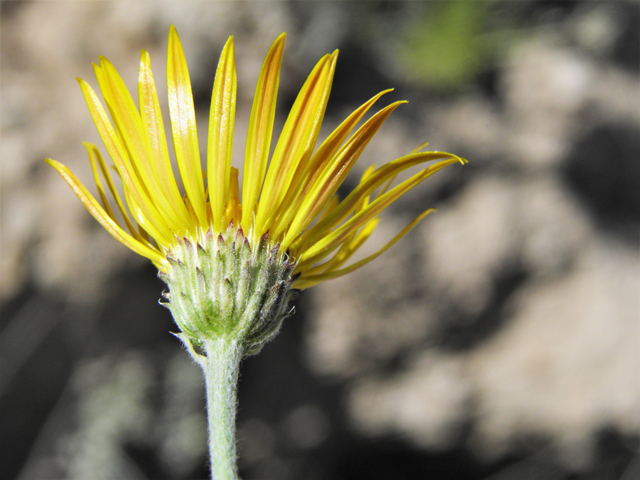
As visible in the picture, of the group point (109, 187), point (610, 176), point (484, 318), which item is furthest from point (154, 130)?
point (610, 176)

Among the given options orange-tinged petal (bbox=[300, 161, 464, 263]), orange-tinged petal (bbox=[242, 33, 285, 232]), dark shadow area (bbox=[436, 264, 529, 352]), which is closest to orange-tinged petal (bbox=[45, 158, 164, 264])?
orange-tinged petal (bbox=[242, 33, 285, 232])

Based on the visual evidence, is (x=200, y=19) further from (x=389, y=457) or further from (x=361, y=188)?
(x=389, y=457)

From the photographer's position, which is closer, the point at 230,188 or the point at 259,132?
the point at 259,132

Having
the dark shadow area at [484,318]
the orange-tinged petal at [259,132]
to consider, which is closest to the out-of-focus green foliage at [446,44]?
the dark shadow area at [484,318]

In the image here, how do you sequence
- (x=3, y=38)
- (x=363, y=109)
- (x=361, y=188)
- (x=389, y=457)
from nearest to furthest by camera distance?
(x=363, y=109)
(x=361, y=188)
(x=3, y=38)
(x=389, y=457)

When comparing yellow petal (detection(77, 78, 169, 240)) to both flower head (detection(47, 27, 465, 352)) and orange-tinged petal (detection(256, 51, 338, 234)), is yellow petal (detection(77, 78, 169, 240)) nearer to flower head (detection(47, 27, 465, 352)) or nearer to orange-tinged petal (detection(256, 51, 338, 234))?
flower head (detection(47, 27, 465, 352))

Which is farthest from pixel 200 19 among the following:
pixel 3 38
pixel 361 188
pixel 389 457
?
pixel 389 457

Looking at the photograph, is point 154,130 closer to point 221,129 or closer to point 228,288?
point 221,129
